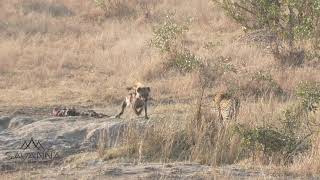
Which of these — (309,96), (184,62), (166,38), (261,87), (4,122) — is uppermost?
(166,38)

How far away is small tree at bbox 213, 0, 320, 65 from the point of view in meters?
14.4

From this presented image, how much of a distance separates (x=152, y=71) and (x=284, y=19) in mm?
3283

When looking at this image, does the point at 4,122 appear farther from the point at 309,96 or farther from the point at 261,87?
the point at 261,87

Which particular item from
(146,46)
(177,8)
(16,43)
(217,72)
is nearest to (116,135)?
(217,72)

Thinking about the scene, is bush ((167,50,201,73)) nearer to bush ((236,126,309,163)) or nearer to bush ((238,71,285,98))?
bush ((238,71,285,98))

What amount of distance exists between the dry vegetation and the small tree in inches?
15.9

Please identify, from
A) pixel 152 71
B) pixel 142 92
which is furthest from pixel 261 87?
pixel 142 92

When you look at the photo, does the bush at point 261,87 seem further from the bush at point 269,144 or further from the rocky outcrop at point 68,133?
the bush at point 269,144

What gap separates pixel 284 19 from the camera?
15109mm

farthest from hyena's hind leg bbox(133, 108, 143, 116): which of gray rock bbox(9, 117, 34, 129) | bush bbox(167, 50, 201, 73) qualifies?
bush bbox(167, 50, 201, 73)

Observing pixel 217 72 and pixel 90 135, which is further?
pixel 217 72

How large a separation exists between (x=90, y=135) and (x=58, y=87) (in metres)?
5.04

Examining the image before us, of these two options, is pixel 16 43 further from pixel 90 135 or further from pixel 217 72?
pixel 90 135

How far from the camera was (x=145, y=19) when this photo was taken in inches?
832
